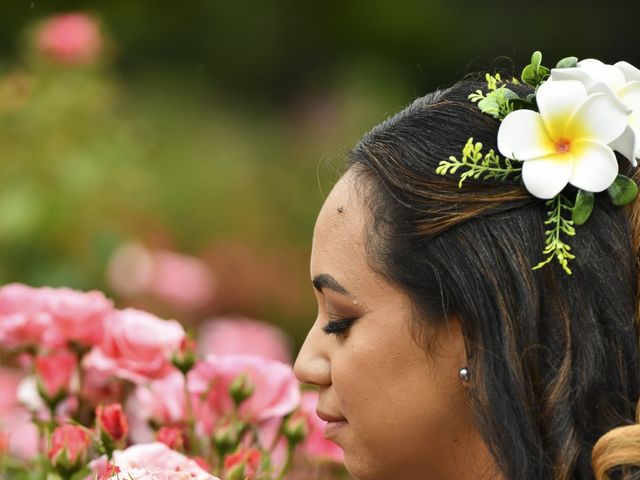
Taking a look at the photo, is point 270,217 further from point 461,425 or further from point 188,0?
point 461,425

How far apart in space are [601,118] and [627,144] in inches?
2.3

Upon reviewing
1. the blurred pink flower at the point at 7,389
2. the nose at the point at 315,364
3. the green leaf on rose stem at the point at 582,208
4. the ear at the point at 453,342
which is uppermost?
the green leaf on rose stem at the point at 582,208

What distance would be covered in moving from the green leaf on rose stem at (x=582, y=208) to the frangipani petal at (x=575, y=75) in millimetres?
163

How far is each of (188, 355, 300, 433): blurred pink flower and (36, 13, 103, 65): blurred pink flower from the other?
2.22 m

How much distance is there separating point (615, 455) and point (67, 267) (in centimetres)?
280

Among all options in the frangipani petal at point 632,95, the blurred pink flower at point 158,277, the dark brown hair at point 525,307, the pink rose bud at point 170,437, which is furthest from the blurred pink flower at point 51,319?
the blurred pink flower at point 158,277

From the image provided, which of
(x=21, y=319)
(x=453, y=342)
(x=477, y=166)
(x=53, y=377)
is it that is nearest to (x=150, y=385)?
(x=53, y=377)

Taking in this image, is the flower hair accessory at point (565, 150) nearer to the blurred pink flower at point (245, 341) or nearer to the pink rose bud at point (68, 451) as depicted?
the pink rose bud at point (68, 451)

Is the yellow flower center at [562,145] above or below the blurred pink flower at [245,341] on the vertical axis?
above

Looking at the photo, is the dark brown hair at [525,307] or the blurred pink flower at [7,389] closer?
the dark brown hair at [525,307]

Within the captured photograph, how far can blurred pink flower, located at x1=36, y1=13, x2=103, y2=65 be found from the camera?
13.9 ft

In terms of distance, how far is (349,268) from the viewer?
1870 millimetres

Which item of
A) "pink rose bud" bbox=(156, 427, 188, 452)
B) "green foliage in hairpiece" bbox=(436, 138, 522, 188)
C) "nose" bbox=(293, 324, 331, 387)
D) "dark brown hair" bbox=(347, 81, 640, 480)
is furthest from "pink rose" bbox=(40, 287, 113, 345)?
"green foliage in hairpiece" bbox=(436, 138, 522, 188)

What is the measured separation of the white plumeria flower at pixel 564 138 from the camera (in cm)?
177
